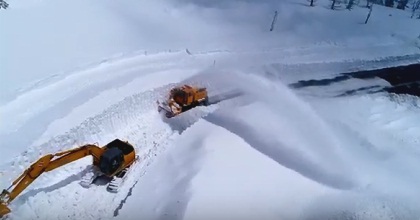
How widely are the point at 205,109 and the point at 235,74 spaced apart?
5970 mm

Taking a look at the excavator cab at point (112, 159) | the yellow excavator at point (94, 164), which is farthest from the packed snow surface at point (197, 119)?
the excavator cab at point (112, 159)

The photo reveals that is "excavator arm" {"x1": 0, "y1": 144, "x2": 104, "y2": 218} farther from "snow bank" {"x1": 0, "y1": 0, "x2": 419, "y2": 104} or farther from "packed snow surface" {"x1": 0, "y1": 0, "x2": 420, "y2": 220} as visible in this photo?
"snow bank" {"x1": 0, "y1": 0, "x2": 419, "y2": 104}

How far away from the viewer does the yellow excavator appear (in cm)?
1598

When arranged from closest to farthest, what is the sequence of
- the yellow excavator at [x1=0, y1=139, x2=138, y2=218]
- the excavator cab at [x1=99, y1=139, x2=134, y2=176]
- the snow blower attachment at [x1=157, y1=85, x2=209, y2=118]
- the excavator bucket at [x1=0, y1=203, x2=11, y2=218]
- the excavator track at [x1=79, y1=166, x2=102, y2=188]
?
the excavator bucket at [x1=0, y1=203, x2=11, y2=218], the yellow excavator at [x1=0, y1=139, x2=138, y2=218], the excavator cab at [x1=99, y1=139, x2=134, y2=176], the excavator track at [x1=79, y1=166, x2=102, y2=188], the snow blower attachment at [x1=157, y1=85, x2=209, y2=118]

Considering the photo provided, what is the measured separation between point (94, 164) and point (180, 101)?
7450mm

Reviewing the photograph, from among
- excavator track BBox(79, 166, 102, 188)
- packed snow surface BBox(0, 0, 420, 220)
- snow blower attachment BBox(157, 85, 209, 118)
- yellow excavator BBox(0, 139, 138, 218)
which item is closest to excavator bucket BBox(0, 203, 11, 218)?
yellow excavator BBox(0, 139, 138, 218)

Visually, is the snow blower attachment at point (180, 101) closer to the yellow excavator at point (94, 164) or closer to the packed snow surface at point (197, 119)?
the packed snow surface at point (197, 119)

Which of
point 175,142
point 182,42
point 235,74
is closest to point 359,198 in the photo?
point 175,142

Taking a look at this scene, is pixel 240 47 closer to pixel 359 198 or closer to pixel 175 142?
pixel 175 142

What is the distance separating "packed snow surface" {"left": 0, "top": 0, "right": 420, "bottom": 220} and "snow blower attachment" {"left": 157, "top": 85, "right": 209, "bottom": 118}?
1.91 ft

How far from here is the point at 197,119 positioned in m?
25.1

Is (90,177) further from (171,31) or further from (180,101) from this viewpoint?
(171,31)

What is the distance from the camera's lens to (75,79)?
25.9 metres

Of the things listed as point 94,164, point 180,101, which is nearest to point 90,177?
point 94,164
